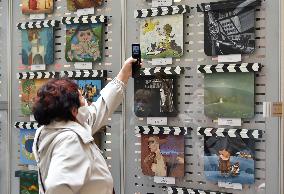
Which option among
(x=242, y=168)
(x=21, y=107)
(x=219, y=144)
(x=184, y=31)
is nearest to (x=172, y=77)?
(x=184, y=31)

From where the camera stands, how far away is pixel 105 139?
14.3 feet

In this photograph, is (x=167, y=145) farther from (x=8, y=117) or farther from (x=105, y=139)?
(x=8, y=117)

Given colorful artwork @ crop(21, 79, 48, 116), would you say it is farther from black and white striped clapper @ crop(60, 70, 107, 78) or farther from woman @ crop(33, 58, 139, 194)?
woman @ crop(33, 58, 139, 194)

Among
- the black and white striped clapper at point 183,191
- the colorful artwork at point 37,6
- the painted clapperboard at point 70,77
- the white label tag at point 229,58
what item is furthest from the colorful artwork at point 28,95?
the white label tag at point 229,58

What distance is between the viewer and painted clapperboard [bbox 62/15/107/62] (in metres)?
4.31

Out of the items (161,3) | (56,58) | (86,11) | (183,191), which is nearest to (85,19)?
(86,11)

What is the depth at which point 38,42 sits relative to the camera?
4.64 m

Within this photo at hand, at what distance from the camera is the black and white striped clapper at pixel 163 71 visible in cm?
395

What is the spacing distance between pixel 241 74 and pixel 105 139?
1344mm

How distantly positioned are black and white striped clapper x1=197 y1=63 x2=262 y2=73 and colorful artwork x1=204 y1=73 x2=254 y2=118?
44 millimetres

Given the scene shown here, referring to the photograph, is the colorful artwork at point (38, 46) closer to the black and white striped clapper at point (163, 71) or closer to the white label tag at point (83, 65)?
the white label tag at point (83, 65)

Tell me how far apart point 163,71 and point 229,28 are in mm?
626

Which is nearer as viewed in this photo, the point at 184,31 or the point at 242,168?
the point at 242,168

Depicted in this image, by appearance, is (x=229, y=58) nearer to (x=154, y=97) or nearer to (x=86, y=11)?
(x=154, y=97)
